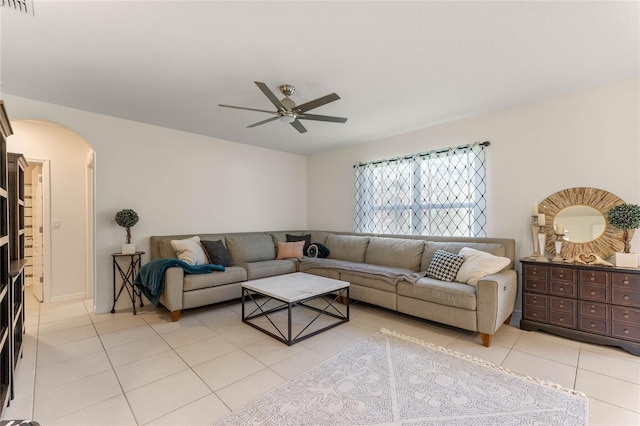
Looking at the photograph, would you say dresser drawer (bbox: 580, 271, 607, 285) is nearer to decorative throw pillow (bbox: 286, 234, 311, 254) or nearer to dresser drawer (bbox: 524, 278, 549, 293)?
dresser drawer (bbox: 524, 278, 549, 293)

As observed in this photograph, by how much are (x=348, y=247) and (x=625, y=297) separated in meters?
2.97

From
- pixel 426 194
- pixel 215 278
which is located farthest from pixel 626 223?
pixel 215 278

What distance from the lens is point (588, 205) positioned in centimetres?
284

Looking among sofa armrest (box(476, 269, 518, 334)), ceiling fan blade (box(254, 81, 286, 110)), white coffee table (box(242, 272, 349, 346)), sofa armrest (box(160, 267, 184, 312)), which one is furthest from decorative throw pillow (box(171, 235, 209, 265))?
sofa armrest (box(476, 269, 518, 334))

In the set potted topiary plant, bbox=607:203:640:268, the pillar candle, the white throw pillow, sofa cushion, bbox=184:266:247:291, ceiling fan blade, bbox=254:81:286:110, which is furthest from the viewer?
sofa cushion, bbox=184:266:247:291

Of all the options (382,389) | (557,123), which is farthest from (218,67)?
(557,123)

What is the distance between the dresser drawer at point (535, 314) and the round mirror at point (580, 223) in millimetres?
786

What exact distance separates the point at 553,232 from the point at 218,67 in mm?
3651

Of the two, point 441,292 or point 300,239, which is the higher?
point 300,239

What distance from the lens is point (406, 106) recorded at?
327 cm

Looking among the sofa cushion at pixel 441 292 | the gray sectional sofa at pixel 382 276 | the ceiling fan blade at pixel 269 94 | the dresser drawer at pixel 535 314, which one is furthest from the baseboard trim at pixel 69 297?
the dresser drawer at pixel 535 314

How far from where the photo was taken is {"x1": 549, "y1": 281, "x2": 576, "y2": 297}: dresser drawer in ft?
8.71

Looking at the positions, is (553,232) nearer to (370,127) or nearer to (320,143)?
(370,127)

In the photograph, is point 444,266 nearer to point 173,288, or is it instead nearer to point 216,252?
point 216,252
